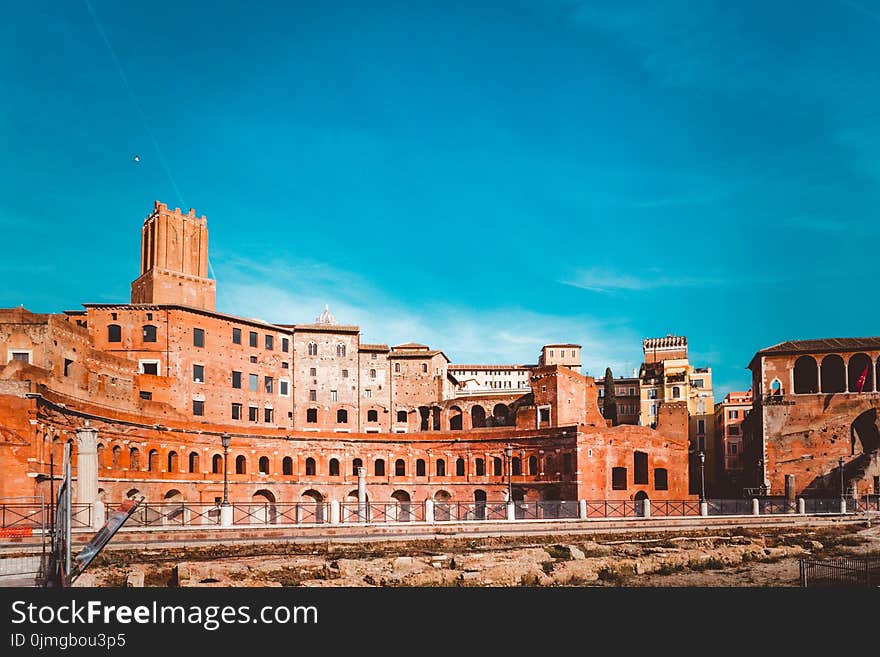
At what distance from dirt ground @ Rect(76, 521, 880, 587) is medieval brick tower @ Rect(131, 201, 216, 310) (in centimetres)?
3925

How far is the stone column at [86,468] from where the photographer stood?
38.6 meters

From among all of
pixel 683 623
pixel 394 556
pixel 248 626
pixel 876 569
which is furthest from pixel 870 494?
pixel 248 626

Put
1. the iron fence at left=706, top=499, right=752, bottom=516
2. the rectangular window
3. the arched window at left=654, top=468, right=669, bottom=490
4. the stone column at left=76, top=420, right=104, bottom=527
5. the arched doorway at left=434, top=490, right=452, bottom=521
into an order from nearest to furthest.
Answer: the stone column at left=76, top=420, right=104, bottom=527, the arched doorway at left=434, top=490, right=452, bottom=521, the iron fence at left=706, top=499, right=752, bottom=516, the arched window at left=654, top=468, right=669, bottom=490, the rectangular window

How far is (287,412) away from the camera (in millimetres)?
71250

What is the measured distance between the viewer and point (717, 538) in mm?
41062

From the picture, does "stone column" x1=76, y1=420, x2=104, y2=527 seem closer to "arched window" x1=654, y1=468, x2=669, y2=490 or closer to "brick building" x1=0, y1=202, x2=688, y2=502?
"brick building" x1=0, y1=202, x2=688, y2=502

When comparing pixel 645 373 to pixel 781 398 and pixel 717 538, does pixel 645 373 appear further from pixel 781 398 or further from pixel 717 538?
pixel 717 538

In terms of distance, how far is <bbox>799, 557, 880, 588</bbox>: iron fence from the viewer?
29153mm

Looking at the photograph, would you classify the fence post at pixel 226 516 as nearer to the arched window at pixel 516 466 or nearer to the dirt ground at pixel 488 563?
the dirt ground at pixel 488 563

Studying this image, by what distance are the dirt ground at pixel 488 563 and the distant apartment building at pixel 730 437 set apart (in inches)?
1922

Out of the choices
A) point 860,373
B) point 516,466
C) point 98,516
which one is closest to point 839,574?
point 98,516

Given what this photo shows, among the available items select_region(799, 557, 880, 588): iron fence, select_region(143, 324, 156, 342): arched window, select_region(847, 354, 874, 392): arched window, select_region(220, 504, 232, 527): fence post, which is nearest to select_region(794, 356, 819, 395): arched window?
select_region(847, 354, 874, 392): arched window

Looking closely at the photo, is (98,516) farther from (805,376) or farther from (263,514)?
(805,376)

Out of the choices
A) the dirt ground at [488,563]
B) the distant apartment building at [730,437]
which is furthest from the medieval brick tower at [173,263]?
the distant apartment building at [730,437]
